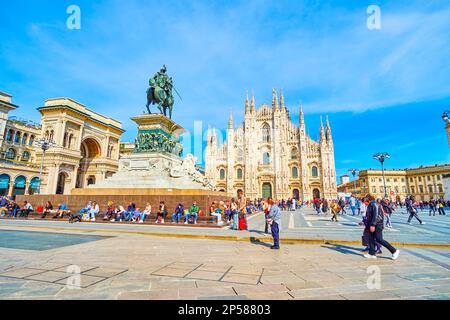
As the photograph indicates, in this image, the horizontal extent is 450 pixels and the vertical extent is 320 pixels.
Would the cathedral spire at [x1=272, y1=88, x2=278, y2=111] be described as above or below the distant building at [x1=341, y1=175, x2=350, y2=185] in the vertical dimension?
above

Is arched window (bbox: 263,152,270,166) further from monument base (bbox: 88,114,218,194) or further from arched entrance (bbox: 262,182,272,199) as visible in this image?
monument base (bbox: 88,114,218,194)

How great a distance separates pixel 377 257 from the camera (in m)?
4.63

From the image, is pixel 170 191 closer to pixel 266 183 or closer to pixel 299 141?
pixel 266 183

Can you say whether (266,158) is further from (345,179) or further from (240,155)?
(345,179)

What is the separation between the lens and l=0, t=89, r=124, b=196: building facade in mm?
29531

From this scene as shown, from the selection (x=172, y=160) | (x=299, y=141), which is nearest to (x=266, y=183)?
(x=299, y=141)

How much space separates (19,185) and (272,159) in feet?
133

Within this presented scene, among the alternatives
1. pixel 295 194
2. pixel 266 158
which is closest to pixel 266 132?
pixel 266 158

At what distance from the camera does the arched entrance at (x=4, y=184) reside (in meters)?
28.3

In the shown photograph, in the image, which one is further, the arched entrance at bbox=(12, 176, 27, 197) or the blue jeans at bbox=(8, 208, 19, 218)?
the arched entrance at bbox=(12, 176, 27, 197)

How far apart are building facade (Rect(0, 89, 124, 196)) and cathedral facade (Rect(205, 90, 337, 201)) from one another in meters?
20.0

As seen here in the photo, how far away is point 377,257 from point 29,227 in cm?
1132

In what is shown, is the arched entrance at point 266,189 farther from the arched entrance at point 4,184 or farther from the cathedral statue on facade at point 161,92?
the arched entrance at point 4,184

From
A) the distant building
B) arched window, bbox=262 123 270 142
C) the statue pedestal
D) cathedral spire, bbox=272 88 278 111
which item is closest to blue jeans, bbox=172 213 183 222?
the statue pedestal
